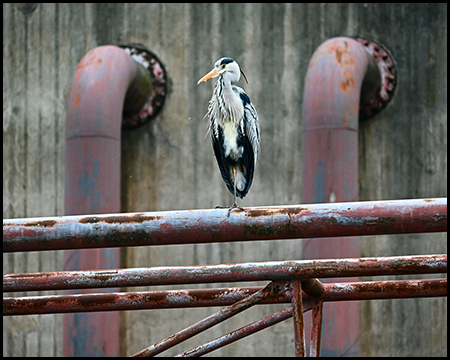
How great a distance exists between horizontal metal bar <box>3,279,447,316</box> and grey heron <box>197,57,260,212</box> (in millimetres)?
772

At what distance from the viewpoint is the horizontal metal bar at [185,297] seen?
2.72m

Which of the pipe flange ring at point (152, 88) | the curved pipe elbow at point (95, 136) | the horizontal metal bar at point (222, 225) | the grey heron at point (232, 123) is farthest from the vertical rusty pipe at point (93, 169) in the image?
the horizontal metal bar at point (222, 225)

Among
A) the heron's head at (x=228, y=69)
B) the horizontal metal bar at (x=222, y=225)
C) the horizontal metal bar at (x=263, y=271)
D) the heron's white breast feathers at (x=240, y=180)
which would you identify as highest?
the heron's head at (x=228, y=69)

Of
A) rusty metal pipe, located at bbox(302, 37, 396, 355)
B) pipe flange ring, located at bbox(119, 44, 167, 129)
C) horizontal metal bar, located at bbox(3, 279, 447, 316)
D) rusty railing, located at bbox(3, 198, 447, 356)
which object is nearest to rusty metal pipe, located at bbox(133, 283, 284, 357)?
rusty railing, located at bbox(3, 198, 447, 356)

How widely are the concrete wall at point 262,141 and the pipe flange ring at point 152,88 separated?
0.23ft

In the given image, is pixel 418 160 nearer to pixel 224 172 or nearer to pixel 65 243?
pixel 224 172

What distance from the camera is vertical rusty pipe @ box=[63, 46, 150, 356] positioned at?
452 cm

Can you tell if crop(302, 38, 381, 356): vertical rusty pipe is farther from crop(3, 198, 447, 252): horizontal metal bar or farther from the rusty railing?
crop(3, 198, 447, 252): horizontal metal bar

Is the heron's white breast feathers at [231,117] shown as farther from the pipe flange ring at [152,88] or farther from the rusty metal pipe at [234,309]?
the pipe flange ring at [152,88]

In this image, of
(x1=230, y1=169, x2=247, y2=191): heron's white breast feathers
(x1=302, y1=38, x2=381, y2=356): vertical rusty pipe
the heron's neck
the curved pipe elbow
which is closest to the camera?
the heron's neck

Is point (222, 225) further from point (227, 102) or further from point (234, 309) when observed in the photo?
point (227, 102)

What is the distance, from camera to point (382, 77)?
17.5ft

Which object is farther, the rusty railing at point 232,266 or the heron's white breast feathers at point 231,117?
the heron's white breast feathers at point 231,117

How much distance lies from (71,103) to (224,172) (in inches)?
65.6
